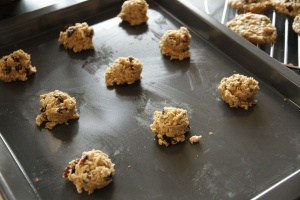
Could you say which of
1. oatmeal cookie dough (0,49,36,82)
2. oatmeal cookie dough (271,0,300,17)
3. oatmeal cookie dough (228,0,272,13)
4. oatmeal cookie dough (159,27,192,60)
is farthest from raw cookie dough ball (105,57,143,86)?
oatmeal cookie dough (271,0,300,17)

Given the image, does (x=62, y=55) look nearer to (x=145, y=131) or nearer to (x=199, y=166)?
(x=145, y=131)

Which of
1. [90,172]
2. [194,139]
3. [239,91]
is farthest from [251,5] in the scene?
[90,172]

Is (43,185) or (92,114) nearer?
(43,185)

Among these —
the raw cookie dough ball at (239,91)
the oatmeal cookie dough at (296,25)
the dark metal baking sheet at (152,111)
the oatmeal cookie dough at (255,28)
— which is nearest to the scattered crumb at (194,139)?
the dark metal baking sheet at (152,111)

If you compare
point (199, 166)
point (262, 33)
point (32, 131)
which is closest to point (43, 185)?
point (32, 131)

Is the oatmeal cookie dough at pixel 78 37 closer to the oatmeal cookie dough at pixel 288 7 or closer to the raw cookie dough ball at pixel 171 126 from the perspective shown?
the raw cookie dough ball at pixel 171 126

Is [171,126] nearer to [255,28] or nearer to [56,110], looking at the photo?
[56,110]
